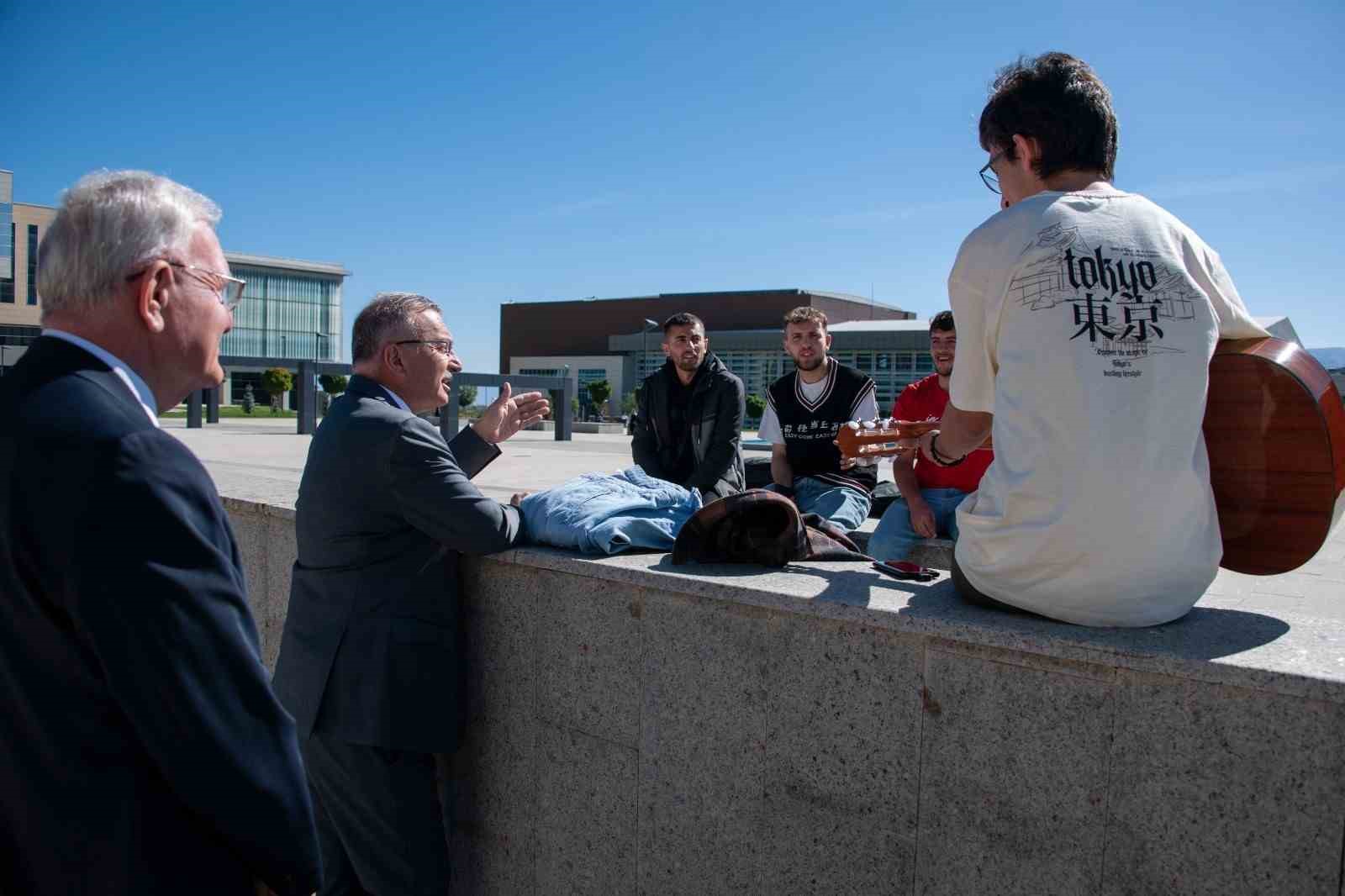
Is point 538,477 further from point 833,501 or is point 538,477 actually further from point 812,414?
point 833,501

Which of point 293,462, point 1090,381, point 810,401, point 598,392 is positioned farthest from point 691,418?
point 598,392

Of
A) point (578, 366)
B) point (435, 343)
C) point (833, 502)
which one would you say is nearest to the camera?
point (435, 343)

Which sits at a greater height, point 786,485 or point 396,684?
point 786,485

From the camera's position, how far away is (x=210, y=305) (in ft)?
5.31

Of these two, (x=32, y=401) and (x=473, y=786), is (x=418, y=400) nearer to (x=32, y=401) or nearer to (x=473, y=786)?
(x=473, y=786)

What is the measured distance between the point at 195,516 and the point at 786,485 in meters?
4.47

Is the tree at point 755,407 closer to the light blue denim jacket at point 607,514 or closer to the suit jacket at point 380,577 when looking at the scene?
the light blue denim jacket at point 607,514

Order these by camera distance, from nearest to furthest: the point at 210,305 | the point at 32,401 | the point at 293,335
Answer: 1. the point at 32,401
2. the point at 210,305
3. the point at 293,335

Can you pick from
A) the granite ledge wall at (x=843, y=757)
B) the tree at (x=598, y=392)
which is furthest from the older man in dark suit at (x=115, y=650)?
the tree at (x=598, y=392)

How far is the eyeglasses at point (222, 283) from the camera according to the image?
5.10ft

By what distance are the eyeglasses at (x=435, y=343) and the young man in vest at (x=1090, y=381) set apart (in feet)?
5.91

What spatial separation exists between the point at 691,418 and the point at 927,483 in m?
1.74

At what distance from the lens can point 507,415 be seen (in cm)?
365

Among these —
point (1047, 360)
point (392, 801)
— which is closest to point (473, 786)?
point (392, 801)
